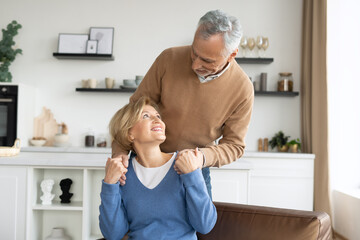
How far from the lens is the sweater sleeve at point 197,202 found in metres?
1.56

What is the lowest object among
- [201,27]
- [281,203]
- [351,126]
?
[281,203]

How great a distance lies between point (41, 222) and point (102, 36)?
2.66 m

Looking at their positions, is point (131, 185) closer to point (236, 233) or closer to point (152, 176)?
point (152, 176)

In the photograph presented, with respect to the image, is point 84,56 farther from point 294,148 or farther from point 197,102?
point 197,102

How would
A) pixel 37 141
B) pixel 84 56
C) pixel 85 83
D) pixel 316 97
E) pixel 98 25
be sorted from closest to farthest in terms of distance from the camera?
pixel 316 97 < pixel 37 141 < pixel 84 56 < pixel 85 83 < pixel 98 25

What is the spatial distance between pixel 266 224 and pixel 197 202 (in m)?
0.30

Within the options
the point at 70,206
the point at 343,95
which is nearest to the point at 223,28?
the point at 70,206

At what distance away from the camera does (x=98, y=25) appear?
5168 millimetres

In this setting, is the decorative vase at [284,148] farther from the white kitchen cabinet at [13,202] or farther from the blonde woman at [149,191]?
the blonde woman at [149,191]

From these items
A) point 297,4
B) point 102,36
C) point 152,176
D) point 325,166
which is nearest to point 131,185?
point 152,176

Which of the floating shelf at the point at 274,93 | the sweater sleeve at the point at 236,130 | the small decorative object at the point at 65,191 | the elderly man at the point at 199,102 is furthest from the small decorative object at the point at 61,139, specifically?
the sweater sleeve at the point at 236,130

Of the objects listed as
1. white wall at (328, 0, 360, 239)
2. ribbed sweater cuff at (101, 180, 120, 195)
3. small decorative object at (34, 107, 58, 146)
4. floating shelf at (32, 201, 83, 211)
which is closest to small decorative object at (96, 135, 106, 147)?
small decorative object at (34, 107, 58, 146)

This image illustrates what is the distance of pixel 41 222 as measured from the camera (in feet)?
10.2

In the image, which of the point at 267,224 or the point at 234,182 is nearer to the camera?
the point at 267,224
